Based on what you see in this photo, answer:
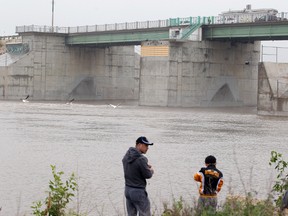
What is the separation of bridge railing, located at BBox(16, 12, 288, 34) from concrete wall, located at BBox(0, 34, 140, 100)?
137 cm

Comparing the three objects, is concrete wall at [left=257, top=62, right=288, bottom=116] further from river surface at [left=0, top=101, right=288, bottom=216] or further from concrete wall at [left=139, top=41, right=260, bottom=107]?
concrete wall at [left=139, top=41, right=260, bottom=107]

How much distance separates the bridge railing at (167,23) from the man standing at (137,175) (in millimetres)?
50285

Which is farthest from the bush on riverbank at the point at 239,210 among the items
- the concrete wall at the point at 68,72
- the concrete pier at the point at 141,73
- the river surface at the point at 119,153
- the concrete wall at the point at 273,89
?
the concrete wall at the point at 68,72

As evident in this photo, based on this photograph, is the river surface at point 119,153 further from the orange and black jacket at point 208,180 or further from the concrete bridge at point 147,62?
the concrete bridge at point 147,62

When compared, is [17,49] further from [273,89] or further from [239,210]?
[239,210]

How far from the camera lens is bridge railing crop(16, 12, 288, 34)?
61.7 meters

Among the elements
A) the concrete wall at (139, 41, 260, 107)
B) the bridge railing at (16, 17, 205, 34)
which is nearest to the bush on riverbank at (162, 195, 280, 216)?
A: the concrete wall at (139, 41, 260, 107)

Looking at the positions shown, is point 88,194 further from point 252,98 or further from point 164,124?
point 252,98

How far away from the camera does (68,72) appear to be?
3236 inches

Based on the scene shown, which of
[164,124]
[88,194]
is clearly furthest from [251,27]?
[88,194]

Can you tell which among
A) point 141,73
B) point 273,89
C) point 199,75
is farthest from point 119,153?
point 199,75

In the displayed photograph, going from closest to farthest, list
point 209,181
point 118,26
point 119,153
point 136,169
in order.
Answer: point 136,169 → point 209,181 → point 119,153 → point 118,26

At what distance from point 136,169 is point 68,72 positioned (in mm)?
72194

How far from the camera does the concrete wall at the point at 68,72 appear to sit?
78.1m
